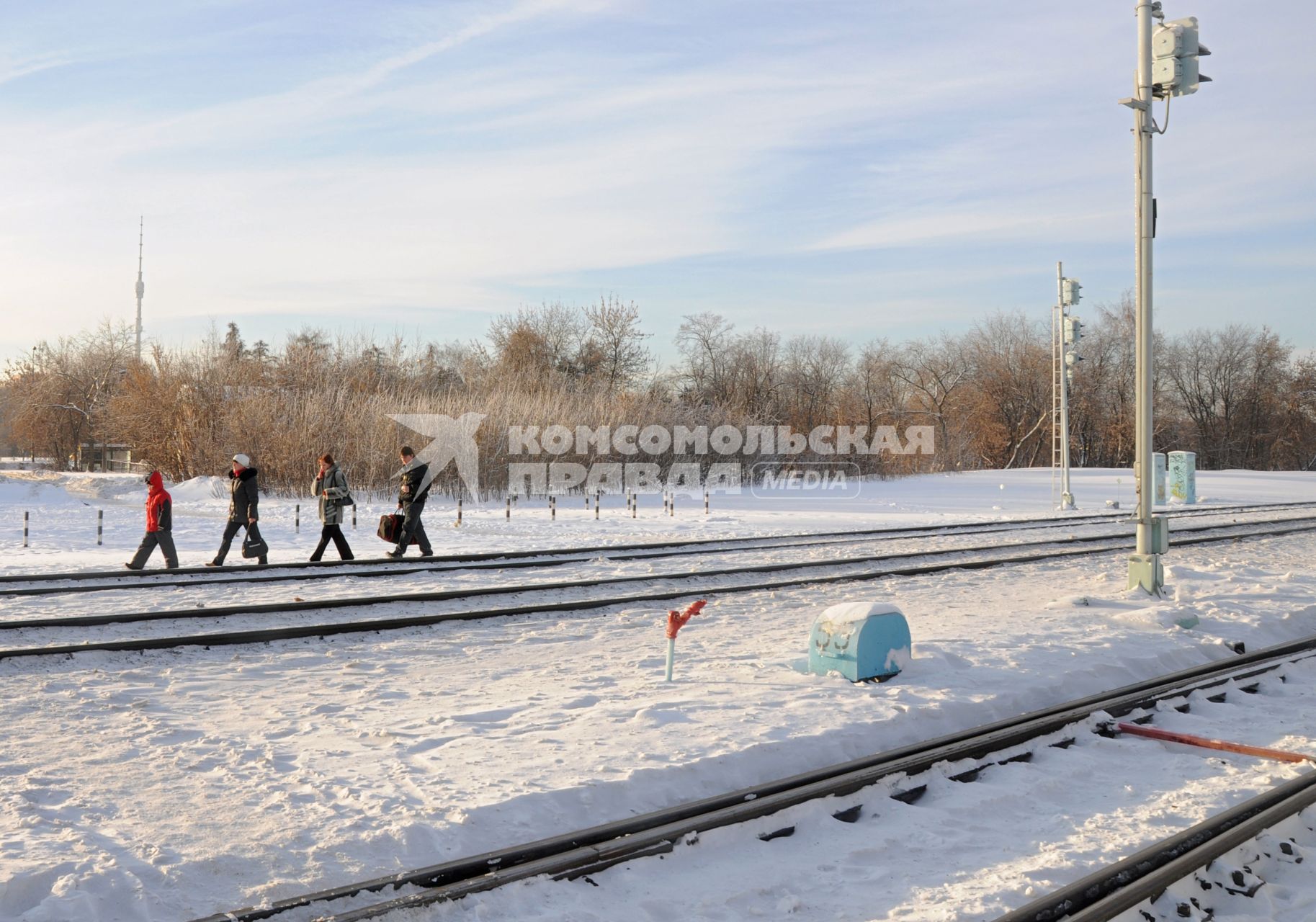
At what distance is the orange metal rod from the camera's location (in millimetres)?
6586

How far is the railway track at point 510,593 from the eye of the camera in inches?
392

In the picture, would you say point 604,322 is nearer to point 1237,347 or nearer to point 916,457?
point 916,457

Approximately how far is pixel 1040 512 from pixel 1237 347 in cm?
6055

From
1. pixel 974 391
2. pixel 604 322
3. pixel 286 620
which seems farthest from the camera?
pixel 974 391

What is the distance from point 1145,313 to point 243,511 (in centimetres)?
1342

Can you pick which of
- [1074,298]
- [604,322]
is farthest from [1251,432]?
[1074,298]

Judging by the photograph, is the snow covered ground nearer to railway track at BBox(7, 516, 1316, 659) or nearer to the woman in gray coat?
railway track at BBox(7, 516, 1316, 659)

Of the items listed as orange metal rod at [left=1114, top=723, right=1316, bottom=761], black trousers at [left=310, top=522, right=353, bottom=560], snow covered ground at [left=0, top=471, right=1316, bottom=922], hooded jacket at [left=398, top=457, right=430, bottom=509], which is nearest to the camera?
snow covered ground at [left=0, top=471, right=1316, bottom=922]

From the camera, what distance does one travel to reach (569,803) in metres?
5.58

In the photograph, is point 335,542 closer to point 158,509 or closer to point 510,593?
point 158,509

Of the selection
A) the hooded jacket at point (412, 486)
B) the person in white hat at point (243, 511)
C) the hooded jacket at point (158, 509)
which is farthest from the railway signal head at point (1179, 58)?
the hooded jacket at point (158, 509)

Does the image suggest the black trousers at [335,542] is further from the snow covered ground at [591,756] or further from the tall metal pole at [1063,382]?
the tall metal pole at [1063,382]

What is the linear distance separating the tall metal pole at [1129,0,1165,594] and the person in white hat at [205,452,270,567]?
12.8 m

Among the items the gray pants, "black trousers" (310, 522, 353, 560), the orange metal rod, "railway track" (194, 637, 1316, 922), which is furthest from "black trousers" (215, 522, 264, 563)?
the orange metal rod
